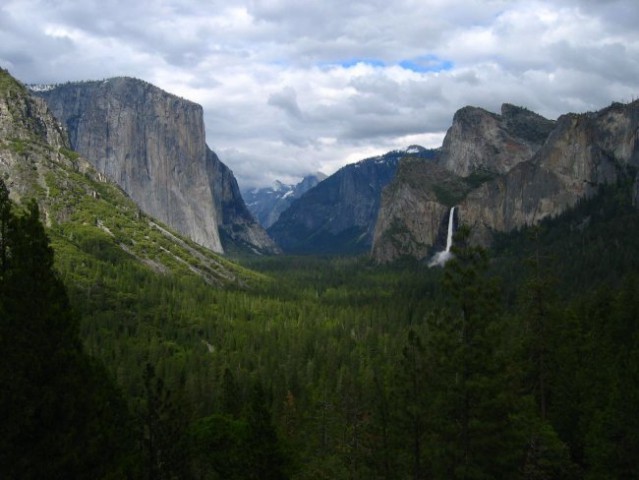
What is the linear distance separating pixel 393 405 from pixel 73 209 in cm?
17105

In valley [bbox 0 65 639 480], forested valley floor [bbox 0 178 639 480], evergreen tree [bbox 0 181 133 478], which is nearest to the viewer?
evergreen tree [bbox 0 181 133 478]

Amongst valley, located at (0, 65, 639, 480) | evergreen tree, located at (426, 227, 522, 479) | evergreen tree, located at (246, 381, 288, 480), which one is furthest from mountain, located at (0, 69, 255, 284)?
evergreen tree, located at (426, 227, 522, 479)

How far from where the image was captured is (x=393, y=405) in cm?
3516

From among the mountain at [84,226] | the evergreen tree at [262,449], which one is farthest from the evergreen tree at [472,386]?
the mountain at [84,226]

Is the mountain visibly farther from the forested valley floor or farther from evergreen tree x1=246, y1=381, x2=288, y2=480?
evergreen tree x1=246, y1=381, x2=288, y2=480

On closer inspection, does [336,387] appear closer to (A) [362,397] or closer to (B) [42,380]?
(A) [362,397]

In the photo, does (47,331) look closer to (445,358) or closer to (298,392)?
(445,358)

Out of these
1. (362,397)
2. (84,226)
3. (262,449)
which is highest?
(84,226)

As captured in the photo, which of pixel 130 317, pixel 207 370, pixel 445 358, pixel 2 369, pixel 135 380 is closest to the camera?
pixel 2 369

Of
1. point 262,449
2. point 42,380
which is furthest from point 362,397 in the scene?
point 42,380

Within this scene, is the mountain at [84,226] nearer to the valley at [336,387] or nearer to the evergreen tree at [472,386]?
the valley at [336,387]

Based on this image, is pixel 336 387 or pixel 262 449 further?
pixel 336 387

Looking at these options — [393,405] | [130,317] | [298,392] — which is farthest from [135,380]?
[393,405]

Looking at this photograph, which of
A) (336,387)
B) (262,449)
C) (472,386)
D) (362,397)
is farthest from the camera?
(336,387)
